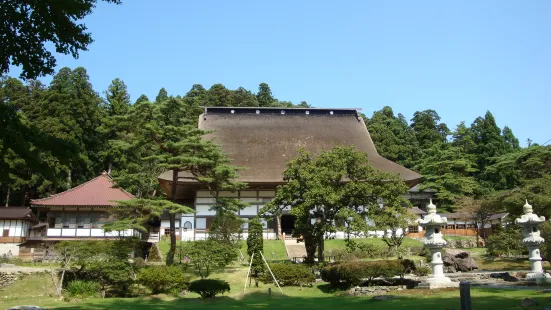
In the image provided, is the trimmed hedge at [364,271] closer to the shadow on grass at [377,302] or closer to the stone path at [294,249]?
the shadow on grass at [377,302]

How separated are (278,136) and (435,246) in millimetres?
21248

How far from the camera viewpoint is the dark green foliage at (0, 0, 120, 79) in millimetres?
7090

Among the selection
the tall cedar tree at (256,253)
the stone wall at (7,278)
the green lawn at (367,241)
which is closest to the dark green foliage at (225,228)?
the tall cedar tree at (256,253)

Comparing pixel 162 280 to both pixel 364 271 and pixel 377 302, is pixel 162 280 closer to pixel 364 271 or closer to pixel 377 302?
pixel 364 271

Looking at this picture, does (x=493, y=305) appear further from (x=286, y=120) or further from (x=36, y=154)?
(x=286, y=120)

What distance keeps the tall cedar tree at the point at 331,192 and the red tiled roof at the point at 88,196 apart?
12.6 meters

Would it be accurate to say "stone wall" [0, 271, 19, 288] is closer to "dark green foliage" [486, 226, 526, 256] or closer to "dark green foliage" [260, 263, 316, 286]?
"dark green foliage" [260, 263, 316, 286]

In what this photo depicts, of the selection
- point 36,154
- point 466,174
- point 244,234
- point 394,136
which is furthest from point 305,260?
point 394,136

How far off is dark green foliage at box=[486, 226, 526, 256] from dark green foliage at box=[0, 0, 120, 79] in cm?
2117

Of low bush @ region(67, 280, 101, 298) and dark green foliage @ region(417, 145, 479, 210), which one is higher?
dark green foliage @ region(417, 145, 479, 210)

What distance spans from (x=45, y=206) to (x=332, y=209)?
18.0 meters

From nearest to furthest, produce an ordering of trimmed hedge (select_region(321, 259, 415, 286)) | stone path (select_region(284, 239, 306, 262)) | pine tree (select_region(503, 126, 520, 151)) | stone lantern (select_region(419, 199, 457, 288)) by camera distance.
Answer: stone lantern (select_region(419, 199, 457, 288)) < trimmed hedge (select_region(321, 259, 415, 286)) < stone path (select_region(284, 239, 306, 262)) < pine tree (select_region(503, 126, 520, 151))

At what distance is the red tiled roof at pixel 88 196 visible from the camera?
27.7 m

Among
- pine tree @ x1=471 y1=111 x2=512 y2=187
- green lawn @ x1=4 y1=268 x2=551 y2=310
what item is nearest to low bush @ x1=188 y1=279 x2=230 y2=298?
green lawn @ x1=4 y1=268 x2=551 y2=310
